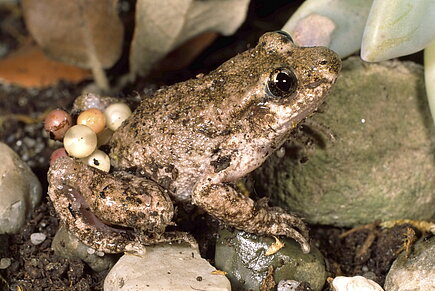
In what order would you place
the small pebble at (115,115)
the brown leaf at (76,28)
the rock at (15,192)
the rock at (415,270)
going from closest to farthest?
the rock at (415,270) → the rock at (15,192) → the small pebble at (115,115) → the brown leaf at (76,28)

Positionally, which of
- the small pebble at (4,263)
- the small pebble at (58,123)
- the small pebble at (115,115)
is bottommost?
the small pebble at (4,263)

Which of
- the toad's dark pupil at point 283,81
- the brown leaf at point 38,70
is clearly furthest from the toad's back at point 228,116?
the brown leaf at point 38,70

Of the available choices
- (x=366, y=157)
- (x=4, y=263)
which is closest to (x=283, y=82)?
(x=366, y=157)

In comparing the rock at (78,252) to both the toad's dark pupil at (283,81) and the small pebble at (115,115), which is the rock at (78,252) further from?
the toad's dark pupil at (283,81)

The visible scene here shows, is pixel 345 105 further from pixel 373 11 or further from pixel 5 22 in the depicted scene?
pixel 5 22

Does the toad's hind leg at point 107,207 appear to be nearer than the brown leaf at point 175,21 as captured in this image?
Yes

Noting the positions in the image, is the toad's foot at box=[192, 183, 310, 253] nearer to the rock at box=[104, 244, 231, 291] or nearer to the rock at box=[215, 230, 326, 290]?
the rock at box=[215, 230, 326, 290]

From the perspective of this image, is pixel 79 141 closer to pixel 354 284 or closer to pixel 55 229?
pixel 55 229

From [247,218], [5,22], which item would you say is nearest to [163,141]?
[247,218]
